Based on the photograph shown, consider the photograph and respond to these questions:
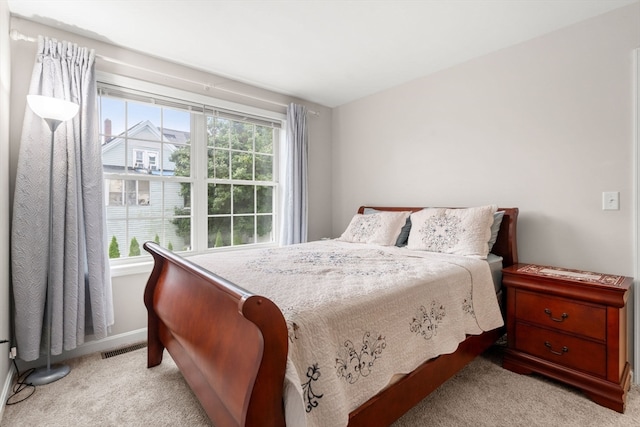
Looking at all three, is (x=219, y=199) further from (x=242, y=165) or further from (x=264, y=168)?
(x=264, y=168)

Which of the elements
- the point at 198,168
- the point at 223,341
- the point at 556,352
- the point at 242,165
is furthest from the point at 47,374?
the point at 556,352

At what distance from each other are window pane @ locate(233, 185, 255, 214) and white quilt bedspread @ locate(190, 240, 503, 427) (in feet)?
3.87

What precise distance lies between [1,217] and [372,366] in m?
2.25

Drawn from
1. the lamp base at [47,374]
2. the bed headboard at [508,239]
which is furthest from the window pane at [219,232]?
the bed headboard at [508,239]

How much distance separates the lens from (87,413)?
5.36 feet

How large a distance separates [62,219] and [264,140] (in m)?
2.03

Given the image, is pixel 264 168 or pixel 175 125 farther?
pixel 264 168

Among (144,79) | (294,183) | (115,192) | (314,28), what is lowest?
(115,192)

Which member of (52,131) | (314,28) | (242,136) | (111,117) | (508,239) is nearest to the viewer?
(52,131)

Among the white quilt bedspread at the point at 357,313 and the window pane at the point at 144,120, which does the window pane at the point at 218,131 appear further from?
the white quilt bedspread at the point at 357,313

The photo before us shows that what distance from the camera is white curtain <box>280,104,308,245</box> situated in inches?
136

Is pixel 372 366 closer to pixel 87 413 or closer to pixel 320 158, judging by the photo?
pixel 87 413

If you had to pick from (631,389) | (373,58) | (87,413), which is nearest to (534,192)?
(631,389)

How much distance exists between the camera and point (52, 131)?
1937mm
